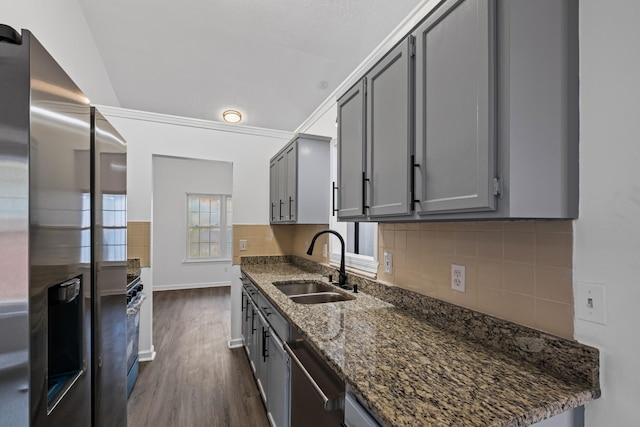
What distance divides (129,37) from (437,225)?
8.37 feet

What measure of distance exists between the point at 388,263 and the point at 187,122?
272cm

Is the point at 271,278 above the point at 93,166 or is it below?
below

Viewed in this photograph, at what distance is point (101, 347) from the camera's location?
111cm

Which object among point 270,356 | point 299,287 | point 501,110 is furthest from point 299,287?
point 501,110

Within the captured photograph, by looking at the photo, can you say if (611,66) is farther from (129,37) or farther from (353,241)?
(129,37)

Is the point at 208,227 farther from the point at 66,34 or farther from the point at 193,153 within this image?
the point at 66,34

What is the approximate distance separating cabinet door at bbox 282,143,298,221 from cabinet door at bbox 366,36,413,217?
1.32m

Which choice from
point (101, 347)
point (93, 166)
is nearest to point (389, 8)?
point (93, 166)

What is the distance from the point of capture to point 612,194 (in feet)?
2.76

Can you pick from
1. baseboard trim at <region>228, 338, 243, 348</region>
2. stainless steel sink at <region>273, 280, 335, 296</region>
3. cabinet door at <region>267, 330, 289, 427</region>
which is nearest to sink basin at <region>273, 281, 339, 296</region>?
stainless steel sink at <region>273, 280, 335, 296</region>

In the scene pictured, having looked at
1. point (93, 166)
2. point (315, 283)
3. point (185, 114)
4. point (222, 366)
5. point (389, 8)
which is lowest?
point (222, 366)

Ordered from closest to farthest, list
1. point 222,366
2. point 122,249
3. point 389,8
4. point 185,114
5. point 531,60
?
point 531,60, point 122,249, point 389,8, point 222,366, point 185,114

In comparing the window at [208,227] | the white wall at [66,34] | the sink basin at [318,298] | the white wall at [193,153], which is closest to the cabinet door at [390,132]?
the sink basin at [318,298]

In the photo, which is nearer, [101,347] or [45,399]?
[45,399]
